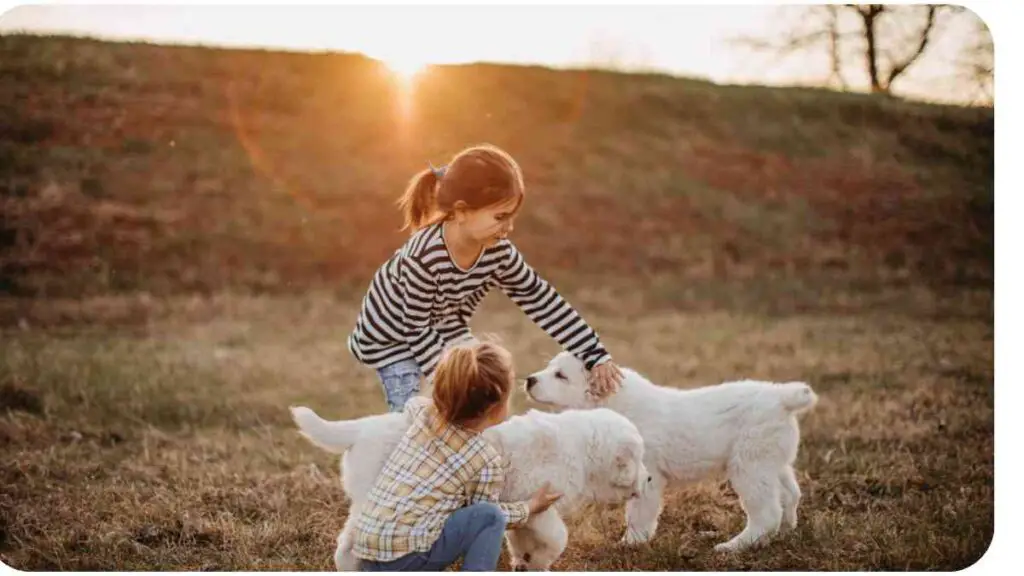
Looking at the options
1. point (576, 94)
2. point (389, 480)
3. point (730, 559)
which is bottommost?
point (730, 559)

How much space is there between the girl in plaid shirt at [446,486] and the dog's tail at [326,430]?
0.68ft

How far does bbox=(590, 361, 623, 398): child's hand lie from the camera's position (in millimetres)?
4902

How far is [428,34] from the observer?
6.50 meters

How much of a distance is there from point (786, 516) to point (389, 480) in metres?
2.14

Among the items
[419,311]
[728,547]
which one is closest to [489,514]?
[419,311]

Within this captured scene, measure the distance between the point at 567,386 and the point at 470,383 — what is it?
120cm

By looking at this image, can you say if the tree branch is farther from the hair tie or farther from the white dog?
the hair tie

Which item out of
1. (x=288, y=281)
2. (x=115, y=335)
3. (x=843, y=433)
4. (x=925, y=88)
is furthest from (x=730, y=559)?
(x=288, y=281)

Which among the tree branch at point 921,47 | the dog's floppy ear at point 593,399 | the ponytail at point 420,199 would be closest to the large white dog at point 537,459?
the dog's floppy ear at point 593,399

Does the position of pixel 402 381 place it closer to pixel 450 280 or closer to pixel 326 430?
pixel 450 280

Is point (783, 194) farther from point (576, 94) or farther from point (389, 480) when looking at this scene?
point (389, 480)

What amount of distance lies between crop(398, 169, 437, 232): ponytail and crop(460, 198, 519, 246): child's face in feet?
0.81

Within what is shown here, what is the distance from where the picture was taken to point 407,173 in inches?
677

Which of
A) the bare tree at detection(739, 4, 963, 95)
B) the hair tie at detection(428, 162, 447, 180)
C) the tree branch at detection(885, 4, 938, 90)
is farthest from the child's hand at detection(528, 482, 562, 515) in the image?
the tree branch at detection(885, 4, 938, 90)
